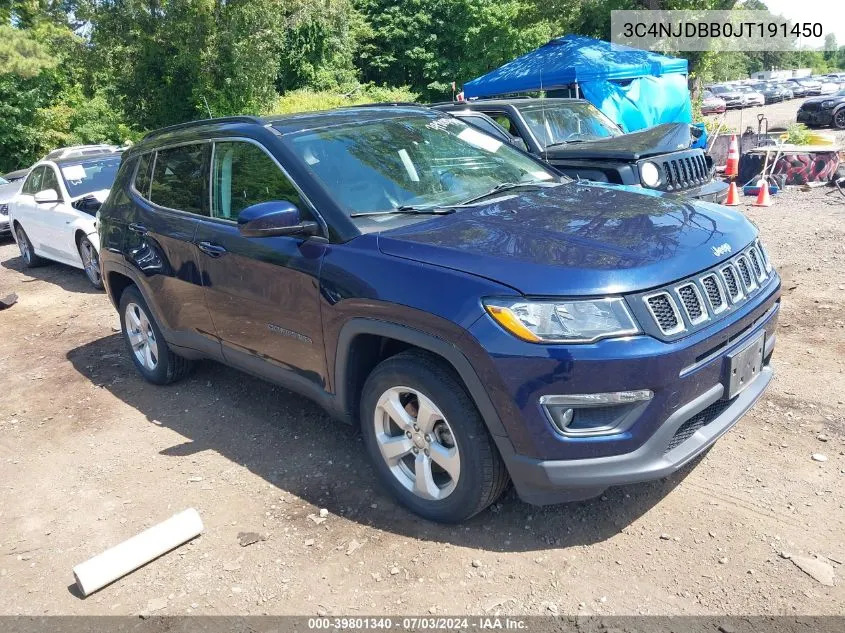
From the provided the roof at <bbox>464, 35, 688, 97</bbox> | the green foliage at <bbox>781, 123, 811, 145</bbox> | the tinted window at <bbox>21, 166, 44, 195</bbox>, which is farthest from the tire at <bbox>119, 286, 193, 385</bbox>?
the green foliage at <bbox>781, 123, 811, 145</bbox>

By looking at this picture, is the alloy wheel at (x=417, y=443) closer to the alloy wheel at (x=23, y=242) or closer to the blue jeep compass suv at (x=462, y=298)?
the blue jeep compass suv at (x=462, y=298)

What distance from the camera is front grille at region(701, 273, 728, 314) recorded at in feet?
10.1

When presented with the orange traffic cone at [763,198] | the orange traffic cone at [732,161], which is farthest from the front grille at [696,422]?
the orange traffic cone at [732,161]

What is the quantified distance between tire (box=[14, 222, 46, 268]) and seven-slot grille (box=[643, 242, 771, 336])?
10.2 metres

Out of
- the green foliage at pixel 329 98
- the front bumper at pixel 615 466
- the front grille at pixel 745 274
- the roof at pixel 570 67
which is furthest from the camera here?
the green foliage at pixel 329 98

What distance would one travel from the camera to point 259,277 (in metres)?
3.96

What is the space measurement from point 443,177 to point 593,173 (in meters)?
3.76

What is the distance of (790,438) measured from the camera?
13.0 ft

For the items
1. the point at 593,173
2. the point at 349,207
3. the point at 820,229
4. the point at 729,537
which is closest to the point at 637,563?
the point at 729,537

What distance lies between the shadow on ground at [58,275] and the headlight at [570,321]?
754cm

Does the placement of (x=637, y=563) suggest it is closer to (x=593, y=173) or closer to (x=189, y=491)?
(x=189, y=491)

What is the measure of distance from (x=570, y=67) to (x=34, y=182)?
31.4ft

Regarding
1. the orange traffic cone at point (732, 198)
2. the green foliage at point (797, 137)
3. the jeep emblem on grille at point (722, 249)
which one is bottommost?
the orange traffic cone at point (732, 198)

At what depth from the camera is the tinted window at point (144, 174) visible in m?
5.22
